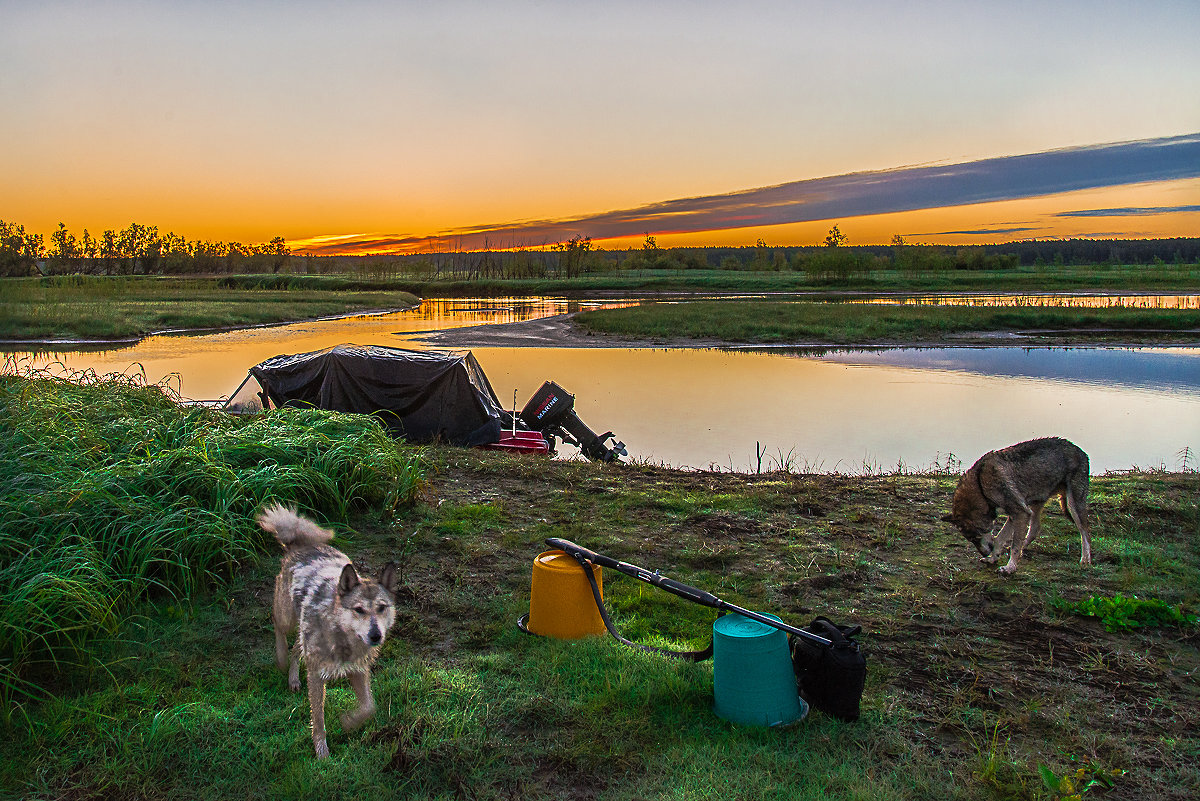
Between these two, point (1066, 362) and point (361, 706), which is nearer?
point (361, 706)

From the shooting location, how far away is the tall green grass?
17.0 feet

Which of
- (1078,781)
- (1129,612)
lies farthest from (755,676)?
(1129,612)

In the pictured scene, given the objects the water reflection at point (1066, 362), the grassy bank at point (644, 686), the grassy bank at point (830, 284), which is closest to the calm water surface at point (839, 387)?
the water reflection at point (1066, 362)

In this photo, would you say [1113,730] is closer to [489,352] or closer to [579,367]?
[579,367]

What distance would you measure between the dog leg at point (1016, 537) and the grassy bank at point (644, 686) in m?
0.17

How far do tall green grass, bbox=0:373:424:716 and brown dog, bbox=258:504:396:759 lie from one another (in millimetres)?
1639

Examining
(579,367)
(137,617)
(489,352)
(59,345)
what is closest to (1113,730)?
(137,617)

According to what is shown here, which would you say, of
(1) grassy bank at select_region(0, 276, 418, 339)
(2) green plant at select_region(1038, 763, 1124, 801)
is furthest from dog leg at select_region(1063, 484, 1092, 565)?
(1) grassy bank at select_region(0, 276, 418, 339)

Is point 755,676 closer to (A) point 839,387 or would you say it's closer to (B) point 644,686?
(B) point 644,686

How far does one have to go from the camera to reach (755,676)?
14.8 feet

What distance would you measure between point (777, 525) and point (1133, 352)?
31.2 m

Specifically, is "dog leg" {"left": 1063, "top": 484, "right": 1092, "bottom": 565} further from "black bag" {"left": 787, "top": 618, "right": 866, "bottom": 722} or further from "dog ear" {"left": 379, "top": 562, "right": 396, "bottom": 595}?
"dog ear" {"left": 379, "top": 562, "right": 396, "bottom": 595}

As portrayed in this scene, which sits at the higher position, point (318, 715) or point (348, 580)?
point (348, 580)

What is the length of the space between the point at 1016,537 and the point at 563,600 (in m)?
4.38
